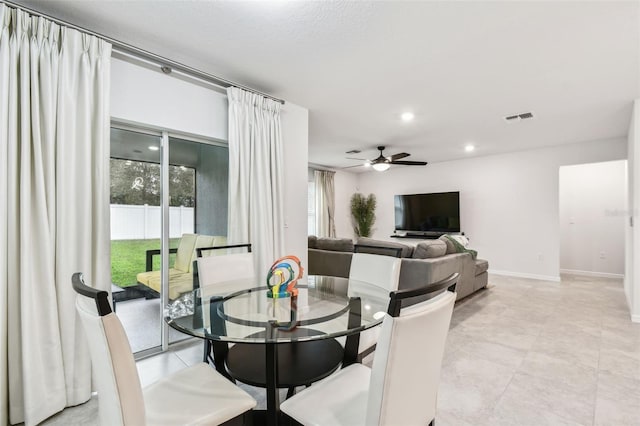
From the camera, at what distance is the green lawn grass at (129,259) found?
2463 millimetres

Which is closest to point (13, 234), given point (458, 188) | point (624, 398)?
point (624, 398)

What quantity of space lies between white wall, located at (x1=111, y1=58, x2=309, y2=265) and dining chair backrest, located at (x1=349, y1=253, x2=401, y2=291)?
1117 mm

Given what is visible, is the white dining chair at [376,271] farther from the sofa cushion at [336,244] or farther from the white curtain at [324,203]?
the white curtain at [324,203]

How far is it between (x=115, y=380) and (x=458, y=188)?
6.97 m

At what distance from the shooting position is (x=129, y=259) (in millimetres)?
2559

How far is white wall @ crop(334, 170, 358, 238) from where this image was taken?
7934mm

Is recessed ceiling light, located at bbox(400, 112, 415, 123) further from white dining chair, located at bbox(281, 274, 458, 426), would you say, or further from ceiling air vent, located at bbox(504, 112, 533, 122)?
white dining chair, located at bbox(281, 274, 458, 426)

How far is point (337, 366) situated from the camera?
5.61 feet

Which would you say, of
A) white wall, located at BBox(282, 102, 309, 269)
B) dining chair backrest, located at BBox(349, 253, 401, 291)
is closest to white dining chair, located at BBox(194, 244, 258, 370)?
dining chair backrest, located at BBox(349, 253, 401, 291)

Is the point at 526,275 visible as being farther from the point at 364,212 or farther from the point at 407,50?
the point at 407,50

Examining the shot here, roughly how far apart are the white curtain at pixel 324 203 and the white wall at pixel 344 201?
37 cm

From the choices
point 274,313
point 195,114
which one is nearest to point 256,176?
point 195,114

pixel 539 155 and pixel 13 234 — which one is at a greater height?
pixel 539 155

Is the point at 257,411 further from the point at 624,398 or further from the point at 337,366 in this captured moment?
the point at 624,398
